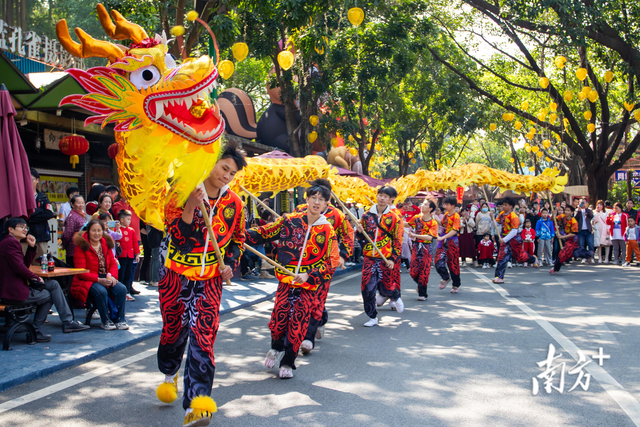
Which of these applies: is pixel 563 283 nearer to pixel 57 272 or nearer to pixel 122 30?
pixel 57 272

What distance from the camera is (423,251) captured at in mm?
9562

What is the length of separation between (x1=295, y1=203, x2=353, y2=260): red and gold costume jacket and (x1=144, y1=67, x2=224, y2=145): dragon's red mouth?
262 centimetres

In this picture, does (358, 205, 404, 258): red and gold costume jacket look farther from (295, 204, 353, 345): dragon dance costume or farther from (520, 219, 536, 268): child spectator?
(520, 219, 536, 268): child spectator

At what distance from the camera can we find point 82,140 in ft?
36.3

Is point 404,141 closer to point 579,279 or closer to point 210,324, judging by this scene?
point 579,279

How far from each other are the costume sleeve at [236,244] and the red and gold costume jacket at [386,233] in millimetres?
3649

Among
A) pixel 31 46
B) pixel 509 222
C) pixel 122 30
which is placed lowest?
pixel 509 222

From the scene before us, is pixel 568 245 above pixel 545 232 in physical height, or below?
below

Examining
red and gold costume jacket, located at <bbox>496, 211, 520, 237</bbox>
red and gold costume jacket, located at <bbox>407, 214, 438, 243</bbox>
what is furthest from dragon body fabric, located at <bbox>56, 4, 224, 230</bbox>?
red and gold costume jacket, located at <bbox>496, 211, 520, 237</bbox>

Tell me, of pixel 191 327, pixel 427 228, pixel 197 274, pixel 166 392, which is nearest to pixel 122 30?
pixel 197 274

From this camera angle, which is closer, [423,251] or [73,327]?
[73,327]

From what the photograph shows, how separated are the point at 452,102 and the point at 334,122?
7.35 m

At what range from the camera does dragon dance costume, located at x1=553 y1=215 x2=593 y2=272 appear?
1353 cm

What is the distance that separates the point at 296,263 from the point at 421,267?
460cm
